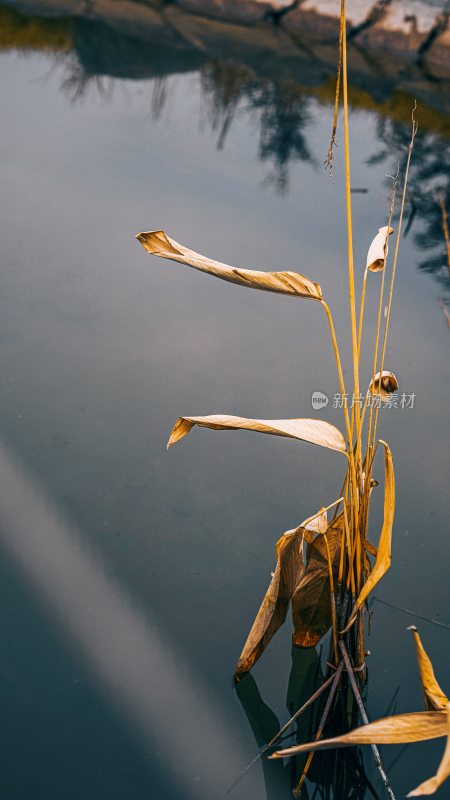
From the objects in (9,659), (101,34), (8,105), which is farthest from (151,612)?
(101,34)

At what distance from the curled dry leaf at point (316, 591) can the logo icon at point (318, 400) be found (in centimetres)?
70

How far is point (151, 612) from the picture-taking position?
5.02 ft

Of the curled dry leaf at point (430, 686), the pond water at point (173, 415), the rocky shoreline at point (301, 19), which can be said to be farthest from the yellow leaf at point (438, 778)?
the rocky shoreline at point (301, 19)

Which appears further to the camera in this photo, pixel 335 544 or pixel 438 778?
pixel 335 544

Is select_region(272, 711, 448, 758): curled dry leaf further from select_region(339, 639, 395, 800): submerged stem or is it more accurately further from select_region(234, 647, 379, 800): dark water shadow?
select_region(234, 647, 379, 800): dark water shadow

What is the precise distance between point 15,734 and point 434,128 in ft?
8.95

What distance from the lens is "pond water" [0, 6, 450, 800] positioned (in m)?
1.37

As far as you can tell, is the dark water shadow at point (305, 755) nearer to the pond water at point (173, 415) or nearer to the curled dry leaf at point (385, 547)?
the pond water at point (173, 415)

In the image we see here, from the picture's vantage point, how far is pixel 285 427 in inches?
44.5

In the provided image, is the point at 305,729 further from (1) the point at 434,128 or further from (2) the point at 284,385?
(1) the point at 434,128

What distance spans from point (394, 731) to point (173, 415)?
1.10 m

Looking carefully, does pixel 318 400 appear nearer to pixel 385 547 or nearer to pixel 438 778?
pixel 385 547

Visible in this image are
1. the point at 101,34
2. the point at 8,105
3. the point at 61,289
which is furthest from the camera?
the point at 101,34
